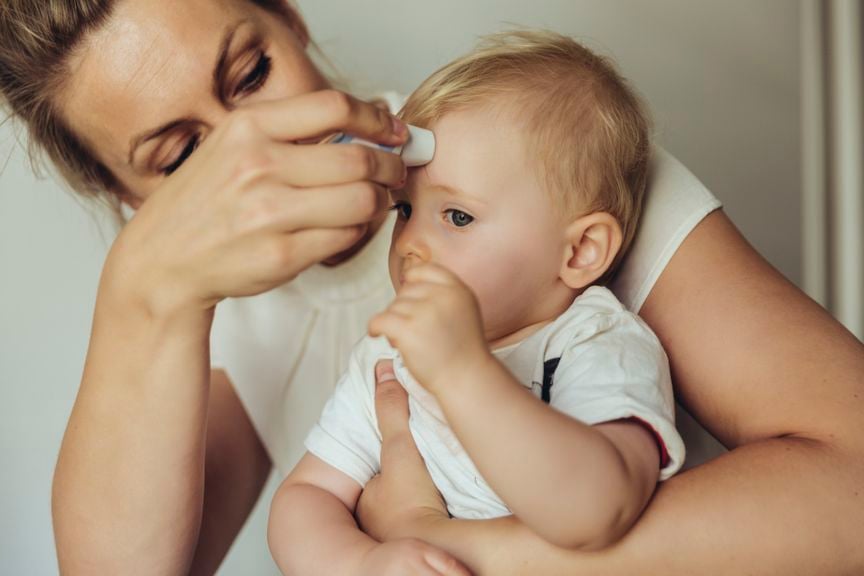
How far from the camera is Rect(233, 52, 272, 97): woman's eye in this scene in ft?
3.89

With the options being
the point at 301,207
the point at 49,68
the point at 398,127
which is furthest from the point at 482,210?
the point at 49,68

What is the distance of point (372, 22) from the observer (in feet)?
6.37

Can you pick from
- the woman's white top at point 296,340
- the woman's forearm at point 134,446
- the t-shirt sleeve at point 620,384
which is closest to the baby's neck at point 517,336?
the t-shirt sleeve at point 620,384

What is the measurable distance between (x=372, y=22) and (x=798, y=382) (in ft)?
4.21

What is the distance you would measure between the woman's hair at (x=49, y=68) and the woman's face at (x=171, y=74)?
0.07 ft

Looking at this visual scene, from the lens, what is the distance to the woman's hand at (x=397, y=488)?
3.23ft

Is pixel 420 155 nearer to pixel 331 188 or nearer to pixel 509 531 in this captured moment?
pixel 331 188

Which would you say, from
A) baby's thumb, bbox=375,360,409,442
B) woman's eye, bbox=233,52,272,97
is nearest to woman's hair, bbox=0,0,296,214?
woman's eye, bbox=233,52,272,97

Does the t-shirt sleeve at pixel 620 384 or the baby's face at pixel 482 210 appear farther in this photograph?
the baby's face at pixel 482 210

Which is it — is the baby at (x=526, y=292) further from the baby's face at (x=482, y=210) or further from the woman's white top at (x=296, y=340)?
the woman's white top at (x=296, y=340)

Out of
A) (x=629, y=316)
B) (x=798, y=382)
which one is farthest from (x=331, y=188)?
(x=798, y=382)

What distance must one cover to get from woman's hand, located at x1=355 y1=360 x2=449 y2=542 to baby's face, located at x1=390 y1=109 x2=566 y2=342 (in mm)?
166

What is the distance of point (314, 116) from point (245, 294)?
194 millimetres

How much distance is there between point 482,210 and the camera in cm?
Answer: 101
